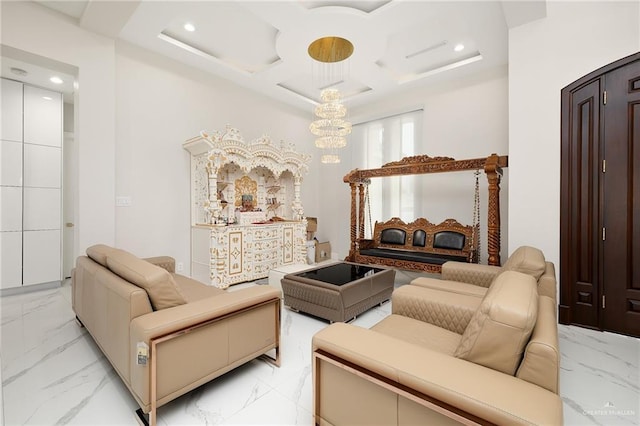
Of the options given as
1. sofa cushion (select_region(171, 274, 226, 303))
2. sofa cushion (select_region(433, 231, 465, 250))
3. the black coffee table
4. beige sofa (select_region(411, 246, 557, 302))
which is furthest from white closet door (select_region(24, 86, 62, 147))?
sofa cushion (select_region(433, 231, 465, 250))

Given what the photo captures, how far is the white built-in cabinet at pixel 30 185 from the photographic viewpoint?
146 inches

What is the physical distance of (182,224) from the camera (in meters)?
4.45

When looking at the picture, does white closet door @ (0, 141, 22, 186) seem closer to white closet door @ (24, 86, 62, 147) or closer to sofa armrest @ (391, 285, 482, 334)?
white closet door @ (24, 86, 62, 147)

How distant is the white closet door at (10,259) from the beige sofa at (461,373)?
473cm

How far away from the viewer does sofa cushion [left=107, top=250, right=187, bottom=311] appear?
1630 mm

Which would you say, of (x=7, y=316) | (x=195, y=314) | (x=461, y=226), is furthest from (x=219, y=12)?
(x=461, y=226)

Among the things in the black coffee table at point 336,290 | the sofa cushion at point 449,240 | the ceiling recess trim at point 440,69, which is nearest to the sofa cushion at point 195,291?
the black coffee table at point 336,290

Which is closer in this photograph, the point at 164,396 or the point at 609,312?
the point at 164,396

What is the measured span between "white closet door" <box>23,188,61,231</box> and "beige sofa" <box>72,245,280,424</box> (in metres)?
2.92

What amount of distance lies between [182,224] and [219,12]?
300 centimetres

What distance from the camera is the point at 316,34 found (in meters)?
3.58

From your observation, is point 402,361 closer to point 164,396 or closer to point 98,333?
point 164,396

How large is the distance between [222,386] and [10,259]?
3.95m

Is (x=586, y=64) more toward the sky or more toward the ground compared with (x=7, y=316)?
more toward the sky
